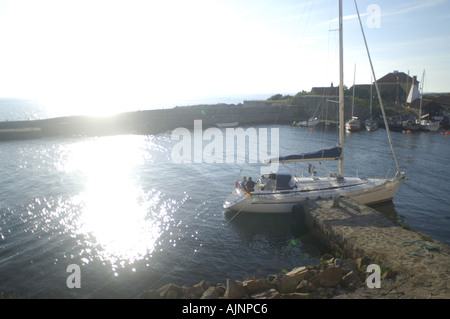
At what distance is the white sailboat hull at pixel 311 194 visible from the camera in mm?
20203

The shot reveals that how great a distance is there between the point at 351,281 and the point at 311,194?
938 cm

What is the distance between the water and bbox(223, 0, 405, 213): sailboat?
2.83ft

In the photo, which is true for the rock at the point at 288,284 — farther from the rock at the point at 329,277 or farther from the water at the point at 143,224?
the water at the point at 143,224

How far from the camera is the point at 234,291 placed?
1070 cm

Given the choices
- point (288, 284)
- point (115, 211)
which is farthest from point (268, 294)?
point (115, 211)

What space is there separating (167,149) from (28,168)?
18171 millimetres

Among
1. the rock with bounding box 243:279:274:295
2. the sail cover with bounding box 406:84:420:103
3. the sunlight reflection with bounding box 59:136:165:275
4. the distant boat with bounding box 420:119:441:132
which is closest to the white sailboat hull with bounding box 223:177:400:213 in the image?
the sunlight reflection with bounding box 59:136:165:275

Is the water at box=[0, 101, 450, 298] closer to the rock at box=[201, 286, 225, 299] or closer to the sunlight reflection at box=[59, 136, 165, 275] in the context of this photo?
the sunlight reflection at box=[59, 136, 165, 275]

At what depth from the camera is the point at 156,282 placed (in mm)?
13492

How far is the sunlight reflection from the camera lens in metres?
16.4

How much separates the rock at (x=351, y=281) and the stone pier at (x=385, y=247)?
0.22 m

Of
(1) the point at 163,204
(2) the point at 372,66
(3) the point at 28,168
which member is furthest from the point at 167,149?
(2) the point at 372,66

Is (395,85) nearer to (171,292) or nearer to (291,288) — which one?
(291,288)
